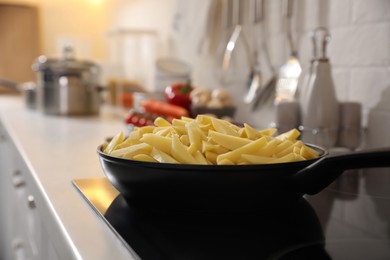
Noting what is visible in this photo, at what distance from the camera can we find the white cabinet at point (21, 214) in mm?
649

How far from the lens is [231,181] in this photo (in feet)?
1.40

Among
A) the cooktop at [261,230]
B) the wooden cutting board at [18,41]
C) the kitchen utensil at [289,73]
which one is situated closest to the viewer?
the cooktop at [261,230]

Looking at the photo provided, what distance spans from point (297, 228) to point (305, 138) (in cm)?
46

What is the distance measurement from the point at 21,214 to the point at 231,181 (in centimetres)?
67

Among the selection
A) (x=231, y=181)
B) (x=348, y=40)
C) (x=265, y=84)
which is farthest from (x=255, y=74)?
(x=231, y=181)

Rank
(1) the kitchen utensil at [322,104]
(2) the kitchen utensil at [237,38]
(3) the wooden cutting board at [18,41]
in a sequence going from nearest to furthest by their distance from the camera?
(1) the kitchen utensil at [322,104], (2) the kitchen utensil at [237,38], (3) the wooden cutting board at [18,41]

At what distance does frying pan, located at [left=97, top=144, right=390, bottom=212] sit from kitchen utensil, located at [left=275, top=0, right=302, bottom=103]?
1.97 ft

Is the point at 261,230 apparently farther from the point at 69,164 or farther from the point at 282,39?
the point at 282,39

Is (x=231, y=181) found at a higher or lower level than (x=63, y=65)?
lower

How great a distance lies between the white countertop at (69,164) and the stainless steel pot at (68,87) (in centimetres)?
6

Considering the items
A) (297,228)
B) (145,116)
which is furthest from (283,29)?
(297,228)

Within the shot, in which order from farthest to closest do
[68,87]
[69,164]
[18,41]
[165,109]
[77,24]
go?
[77,24]
[18,41]
[68,87]
[165,109]
[69,164]

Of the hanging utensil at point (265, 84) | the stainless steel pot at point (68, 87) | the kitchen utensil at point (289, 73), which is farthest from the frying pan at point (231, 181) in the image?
the stainless steel pot at point (68, 87)

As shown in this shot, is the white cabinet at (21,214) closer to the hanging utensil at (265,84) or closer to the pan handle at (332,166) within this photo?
the pan handle at (332,166)
